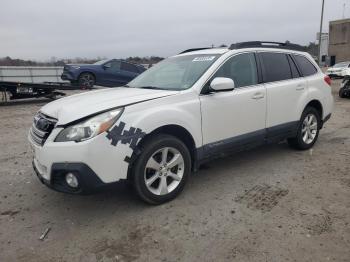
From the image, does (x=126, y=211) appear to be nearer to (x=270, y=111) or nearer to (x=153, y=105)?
(x=153, y=105)

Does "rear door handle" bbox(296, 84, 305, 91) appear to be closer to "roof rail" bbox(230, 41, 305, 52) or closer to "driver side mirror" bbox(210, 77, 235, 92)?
"roof rail" bbox(230, 41, 305, 52)

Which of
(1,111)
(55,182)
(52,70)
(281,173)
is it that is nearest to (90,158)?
(55,182)

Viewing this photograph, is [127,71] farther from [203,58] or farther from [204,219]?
[204,219]

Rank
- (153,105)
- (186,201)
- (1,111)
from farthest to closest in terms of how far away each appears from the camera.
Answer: (1,111)
(186,201)
(153,105)

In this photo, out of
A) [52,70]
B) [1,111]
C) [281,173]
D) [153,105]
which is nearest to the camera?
[153,105]

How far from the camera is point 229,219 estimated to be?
343 centimetres

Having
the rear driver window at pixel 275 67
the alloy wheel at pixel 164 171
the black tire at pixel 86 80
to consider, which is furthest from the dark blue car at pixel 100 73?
the alloy wheel at pixel 164 171

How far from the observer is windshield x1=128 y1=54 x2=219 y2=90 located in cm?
418

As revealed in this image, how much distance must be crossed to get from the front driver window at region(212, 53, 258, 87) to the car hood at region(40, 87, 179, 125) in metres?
0.87

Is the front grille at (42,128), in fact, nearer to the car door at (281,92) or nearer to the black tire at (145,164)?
the black tire at (145,164)

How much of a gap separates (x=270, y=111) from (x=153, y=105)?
199 cm

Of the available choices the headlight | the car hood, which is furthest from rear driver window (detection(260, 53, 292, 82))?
the headlight

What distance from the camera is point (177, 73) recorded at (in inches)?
177

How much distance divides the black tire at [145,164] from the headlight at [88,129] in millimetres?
477
